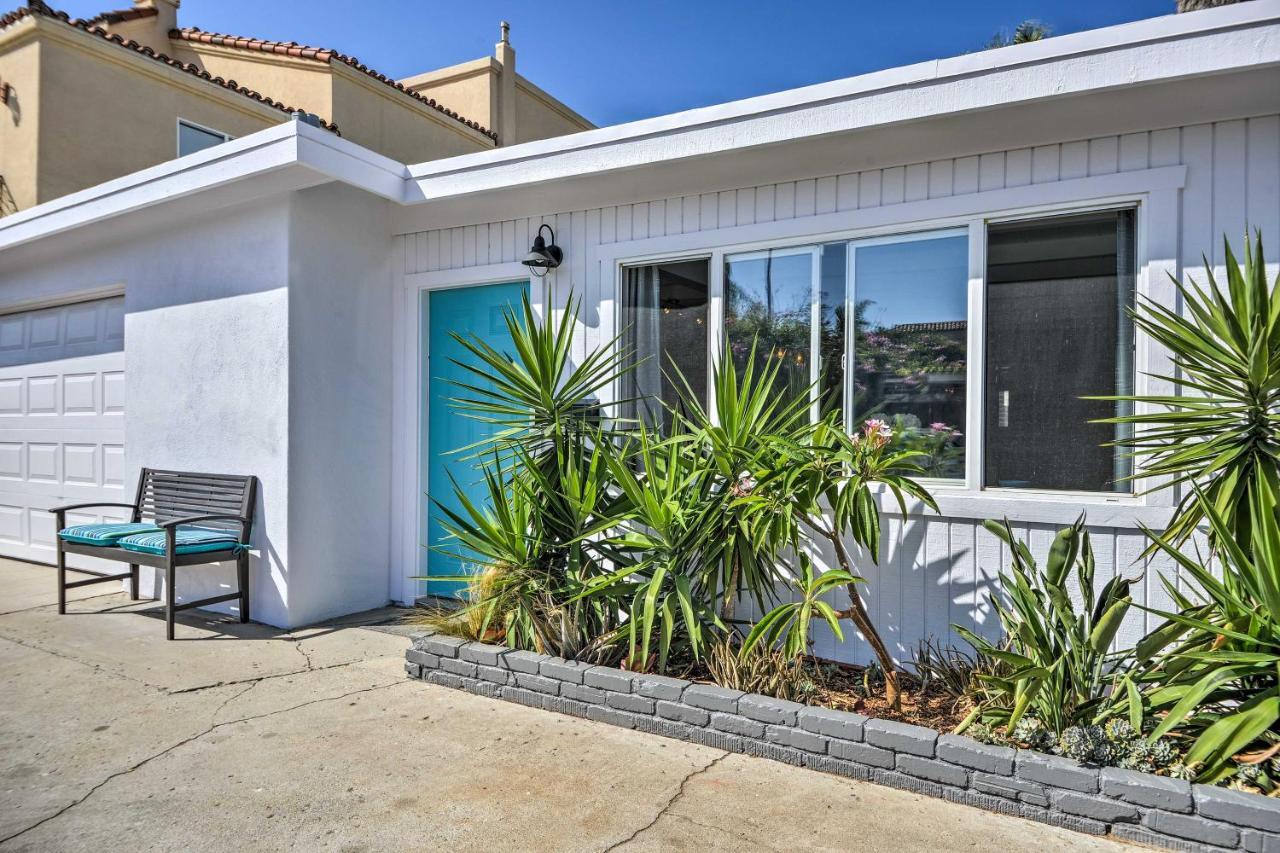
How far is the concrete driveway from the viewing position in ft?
9.09

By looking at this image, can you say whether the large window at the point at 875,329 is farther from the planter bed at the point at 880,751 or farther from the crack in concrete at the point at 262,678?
the crack in concrete at the point at 262,678

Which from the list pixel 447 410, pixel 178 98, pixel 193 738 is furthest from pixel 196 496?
pixel 178 98

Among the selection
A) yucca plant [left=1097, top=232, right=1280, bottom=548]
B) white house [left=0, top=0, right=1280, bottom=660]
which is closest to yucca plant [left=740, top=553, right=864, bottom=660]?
white house [left=0, top=0, right=1280, bottom=660]

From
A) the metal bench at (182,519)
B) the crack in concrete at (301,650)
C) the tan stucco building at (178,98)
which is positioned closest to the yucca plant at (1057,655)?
the crack in concrete at (301,650)

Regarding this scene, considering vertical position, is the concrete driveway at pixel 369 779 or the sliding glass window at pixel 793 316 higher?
the sliding glass window at pixel 793 316

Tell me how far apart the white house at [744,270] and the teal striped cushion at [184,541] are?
0.30 meters

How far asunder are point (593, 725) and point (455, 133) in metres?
10.2

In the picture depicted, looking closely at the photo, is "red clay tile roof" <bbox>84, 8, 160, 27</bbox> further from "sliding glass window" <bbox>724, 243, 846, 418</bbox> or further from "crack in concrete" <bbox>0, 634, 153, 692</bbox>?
"sliding glass window" <bbox>724, 243, 846, 418</bbox>

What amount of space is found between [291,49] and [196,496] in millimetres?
7323

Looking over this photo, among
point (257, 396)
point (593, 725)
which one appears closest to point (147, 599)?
point (257, 396)

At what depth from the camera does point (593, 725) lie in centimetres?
377

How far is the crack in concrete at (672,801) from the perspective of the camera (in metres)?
2.73

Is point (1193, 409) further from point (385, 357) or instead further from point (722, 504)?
point (385, 357)

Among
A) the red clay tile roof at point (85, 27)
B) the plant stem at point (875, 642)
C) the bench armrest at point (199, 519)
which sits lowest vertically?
the plant stem at point (875, 642)
